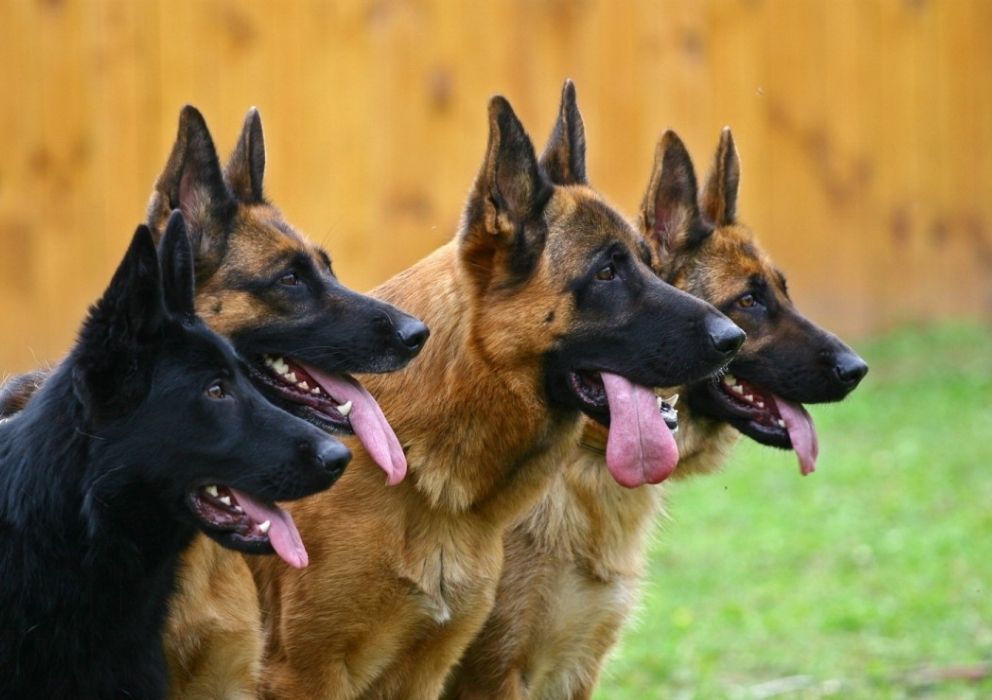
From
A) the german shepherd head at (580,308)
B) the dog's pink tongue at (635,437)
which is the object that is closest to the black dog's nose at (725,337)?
the german shepherd head at (580,308)

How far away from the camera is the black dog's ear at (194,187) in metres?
5.18

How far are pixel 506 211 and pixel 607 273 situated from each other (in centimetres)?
38

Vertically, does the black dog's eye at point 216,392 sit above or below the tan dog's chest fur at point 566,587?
above

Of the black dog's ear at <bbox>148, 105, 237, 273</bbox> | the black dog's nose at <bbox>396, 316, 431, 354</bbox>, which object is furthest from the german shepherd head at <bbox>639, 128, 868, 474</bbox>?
the black dog's ear at <bbox>148, 105, 237, 273</bbox>

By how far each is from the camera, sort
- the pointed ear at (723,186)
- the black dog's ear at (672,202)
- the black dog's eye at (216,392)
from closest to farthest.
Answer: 1. the black dog's eye at (216,392)
2. the black dog's ear at (672,202)
3. the pointed ear at (723,186)

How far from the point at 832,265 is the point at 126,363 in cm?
1011

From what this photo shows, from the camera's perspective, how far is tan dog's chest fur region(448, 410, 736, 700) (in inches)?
223

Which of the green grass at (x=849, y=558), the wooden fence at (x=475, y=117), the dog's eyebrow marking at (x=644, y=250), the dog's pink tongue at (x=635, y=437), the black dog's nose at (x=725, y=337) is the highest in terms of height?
the dog's eyebrow marking at (x=644, y=250)

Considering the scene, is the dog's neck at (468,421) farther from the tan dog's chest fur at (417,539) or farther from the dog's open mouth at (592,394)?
the dog's open mouth at (592,394)

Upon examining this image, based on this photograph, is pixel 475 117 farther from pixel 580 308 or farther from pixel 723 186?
pixel 580 308

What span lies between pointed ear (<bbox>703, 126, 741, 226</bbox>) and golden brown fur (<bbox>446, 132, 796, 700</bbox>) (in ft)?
0.37

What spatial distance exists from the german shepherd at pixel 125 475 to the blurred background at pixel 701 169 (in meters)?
3.88

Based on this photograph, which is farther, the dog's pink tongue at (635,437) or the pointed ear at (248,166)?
the pointed ear at (248,166)

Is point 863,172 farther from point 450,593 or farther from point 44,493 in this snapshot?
point 44,493
